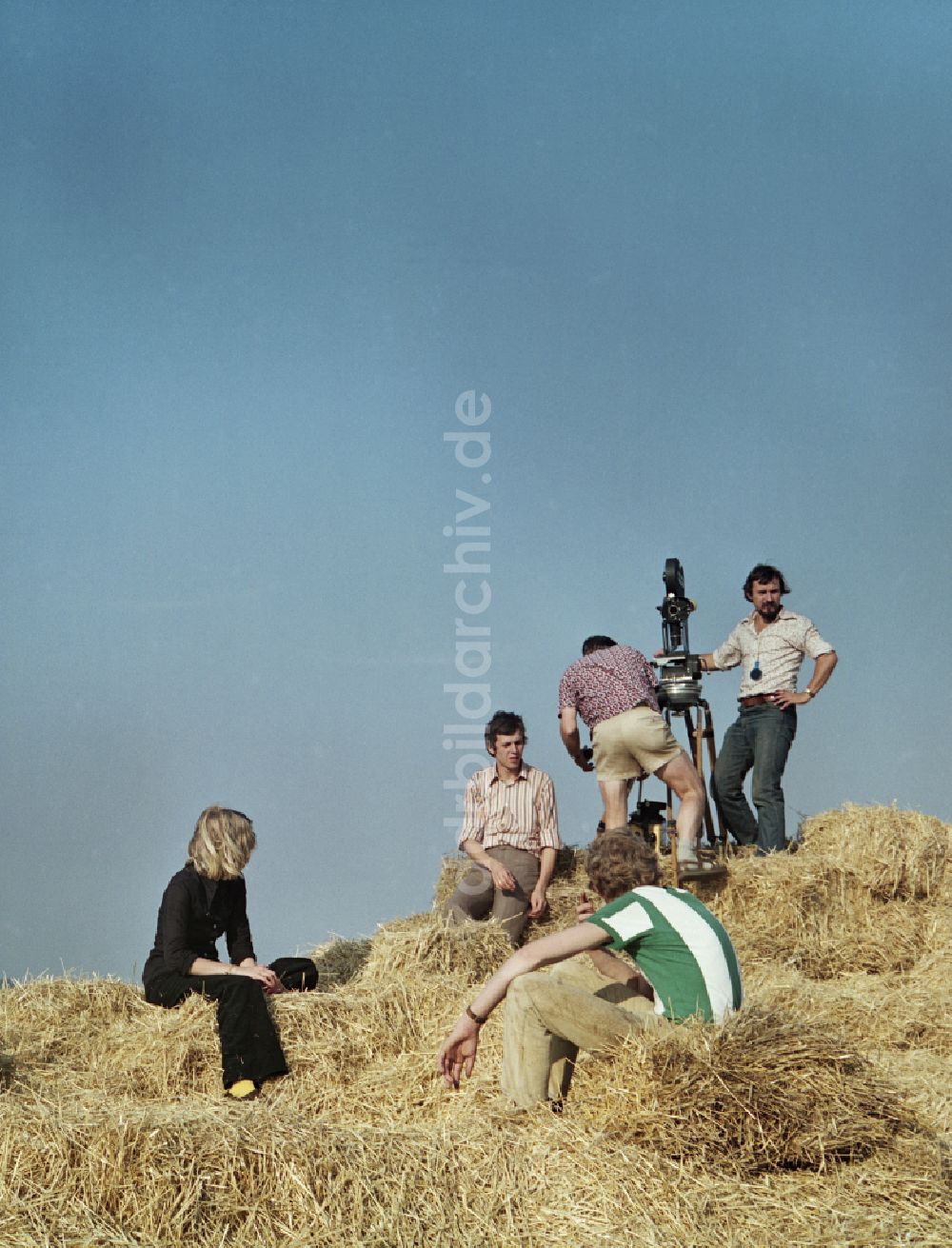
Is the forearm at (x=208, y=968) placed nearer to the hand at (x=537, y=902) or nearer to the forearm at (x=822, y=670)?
the hand at (x=537, y=902)

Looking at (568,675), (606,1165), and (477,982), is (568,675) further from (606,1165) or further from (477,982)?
(606,1165)

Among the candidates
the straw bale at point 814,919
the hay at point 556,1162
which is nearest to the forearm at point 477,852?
the straw bale at point 814,919

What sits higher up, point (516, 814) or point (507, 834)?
point (516, 814)

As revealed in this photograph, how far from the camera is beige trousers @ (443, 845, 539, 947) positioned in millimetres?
7109

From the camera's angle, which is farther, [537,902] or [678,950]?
[537,902]

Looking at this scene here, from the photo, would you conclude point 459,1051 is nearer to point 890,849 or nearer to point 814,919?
point 814,919

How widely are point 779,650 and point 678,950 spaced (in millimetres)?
4612

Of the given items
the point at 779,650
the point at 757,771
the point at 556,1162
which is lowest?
the point at 556,1162

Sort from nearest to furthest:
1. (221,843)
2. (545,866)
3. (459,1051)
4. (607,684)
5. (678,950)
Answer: (678,950), (459,1051), (221,843), (545,866), (607,684)

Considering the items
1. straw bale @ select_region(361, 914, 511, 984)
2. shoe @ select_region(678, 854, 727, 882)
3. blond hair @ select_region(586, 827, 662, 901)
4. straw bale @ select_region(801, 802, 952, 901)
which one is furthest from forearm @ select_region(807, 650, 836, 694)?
blond hair @ select_region(586, 827, 662, 901)

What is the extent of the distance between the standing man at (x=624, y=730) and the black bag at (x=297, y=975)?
232 cm

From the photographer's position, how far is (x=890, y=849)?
24.8ft

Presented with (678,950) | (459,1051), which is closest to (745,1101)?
(678,950)

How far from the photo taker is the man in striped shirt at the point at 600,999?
13.2ft
